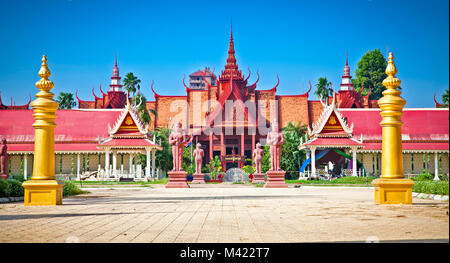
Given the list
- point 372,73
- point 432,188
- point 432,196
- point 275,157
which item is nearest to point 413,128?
point 275,157

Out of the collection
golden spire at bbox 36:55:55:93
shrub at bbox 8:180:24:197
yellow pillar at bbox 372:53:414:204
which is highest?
golden spire at bbox 36:55:55:93

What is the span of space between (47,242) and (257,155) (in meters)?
26.4

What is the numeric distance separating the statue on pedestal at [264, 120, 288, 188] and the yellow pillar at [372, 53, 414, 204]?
13442 millimetres

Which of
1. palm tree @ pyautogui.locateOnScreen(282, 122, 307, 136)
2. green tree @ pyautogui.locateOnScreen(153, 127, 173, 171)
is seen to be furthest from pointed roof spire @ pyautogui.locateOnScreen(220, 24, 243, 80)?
green tree @ pyautogui.locateOnScreen(153, 127, 173, 171)

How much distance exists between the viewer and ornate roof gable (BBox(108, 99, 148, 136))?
128 feet

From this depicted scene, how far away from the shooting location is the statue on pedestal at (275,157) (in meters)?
24.0

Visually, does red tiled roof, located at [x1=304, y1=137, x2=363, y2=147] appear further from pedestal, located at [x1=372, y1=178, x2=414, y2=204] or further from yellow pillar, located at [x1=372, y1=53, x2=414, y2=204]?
pedestal, located at [x1=372, y1=178, x2=414, y2=204]

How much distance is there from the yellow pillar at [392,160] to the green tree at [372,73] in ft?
179

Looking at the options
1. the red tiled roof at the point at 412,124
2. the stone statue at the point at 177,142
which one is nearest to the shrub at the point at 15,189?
the stone statue at the point at 177,142

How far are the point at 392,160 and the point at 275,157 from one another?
14.2m

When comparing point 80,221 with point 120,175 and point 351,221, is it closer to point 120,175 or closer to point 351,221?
point 351,221

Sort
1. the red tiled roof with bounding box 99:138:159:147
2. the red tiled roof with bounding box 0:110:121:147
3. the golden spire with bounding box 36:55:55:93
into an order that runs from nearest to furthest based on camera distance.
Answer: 1. the golden spire with bounding box 36:55:55:93
2. the red tiled roof with bounding box 99:138:159:147
3. the red tiled roof with bounding box 0:110:121:147

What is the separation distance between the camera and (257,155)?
31.5m

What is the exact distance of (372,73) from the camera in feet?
211
